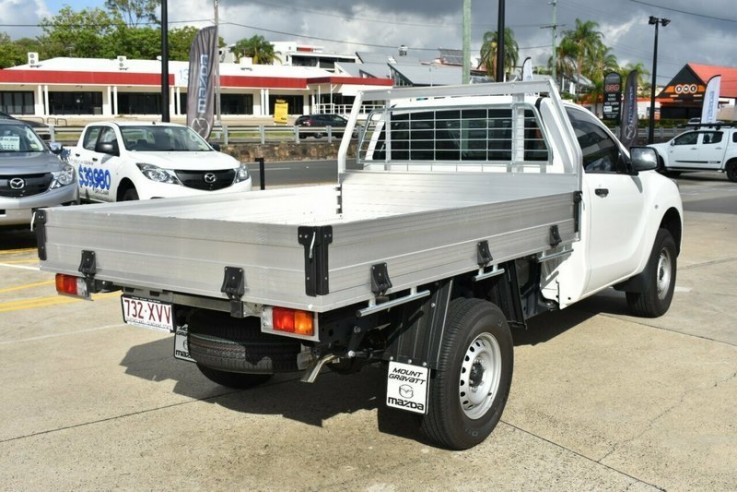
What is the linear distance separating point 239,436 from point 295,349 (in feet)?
3.01

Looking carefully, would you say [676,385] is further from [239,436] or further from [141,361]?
[141,361]

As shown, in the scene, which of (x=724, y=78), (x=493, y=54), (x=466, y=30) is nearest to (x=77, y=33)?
(x=493, y=54)

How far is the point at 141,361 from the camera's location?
608cm

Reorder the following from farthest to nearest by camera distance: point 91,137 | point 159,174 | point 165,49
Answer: point 165,49 → point 91,137 → point 159,174

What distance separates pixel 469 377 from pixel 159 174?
8.54 metres

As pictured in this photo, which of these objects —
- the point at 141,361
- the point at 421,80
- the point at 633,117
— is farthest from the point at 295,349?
the point at 421,80

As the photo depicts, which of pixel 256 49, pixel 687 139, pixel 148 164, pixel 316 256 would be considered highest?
pixel 256 49

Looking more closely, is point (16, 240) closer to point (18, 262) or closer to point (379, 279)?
point (18, 262)

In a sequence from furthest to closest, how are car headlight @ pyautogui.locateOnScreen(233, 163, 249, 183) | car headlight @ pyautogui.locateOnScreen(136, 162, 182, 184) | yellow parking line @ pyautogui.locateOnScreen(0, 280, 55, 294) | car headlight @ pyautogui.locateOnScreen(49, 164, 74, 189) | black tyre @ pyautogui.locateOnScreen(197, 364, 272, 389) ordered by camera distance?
car headlight @ pyautogui.locateOnScreen(233, 163, 249, 183) < car headlight @ pyautogui.locateOnScreen(136, 162, 182, 184) < car headlight @ pyautogui.locateOnScreen(49, 164, 74, 189) < yellow parking line @ pyautogui.locateOnScreen(0, 280, 55, 294) < black tyre @ pyautogui.locateOnScreen(197, 364, 272, 389)

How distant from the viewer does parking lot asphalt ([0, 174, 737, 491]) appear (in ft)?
13.4

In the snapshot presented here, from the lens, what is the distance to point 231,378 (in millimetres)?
5305

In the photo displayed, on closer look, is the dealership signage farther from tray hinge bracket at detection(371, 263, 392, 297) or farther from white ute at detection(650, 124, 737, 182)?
tray hinge bracket at detection(371, 263, 392, 297)

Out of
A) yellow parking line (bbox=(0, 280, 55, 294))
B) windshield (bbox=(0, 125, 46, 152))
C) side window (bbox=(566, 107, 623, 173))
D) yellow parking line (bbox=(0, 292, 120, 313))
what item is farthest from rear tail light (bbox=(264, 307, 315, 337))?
windshield (bbox=(0, 125, 46, 152))

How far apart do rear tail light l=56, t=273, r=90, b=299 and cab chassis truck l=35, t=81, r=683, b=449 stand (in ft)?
0.04
